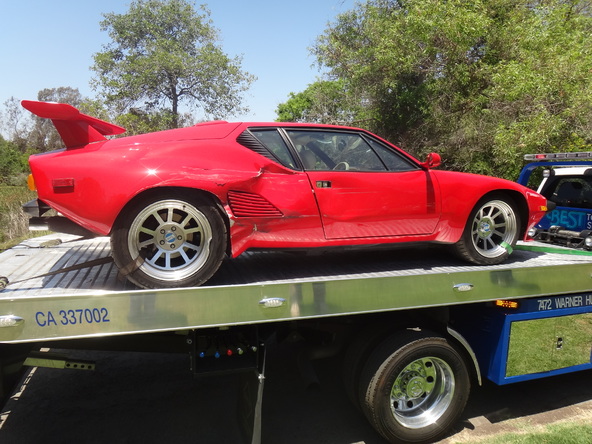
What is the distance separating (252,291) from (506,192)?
7.74 ft

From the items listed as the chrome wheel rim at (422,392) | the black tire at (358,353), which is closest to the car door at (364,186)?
the black tire at (358,353)

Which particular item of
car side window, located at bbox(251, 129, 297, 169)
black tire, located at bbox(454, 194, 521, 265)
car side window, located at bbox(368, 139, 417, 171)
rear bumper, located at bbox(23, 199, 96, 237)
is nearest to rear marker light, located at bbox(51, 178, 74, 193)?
rear bumper, located at bbox(23, 199, 96, 237)

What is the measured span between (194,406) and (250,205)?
6.67 ft

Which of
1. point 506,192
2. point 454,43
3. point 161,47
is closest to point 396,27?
point 454,43

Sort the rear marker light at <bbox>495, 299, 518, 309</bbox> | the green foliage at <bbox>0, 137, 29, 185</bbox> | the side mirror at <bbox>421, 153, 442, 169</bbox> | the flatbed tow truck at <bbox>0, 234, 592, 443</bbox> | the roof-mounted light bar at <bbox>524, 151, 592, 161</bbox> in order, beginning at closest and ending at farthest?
the flatbed tow truck at <bbox>0, 234, 592, 443</bbox>
the side mirror at <bbox>421, 153, 442, 169</bbox>
the rear marker light at <bbox>495, 299, 518, 309</bbox>
the roof-mounted light bar at <bbox>524, 151, 592, 161</bbox>
the green foliage at <bbox>0, 137, 29, 185</bbox>

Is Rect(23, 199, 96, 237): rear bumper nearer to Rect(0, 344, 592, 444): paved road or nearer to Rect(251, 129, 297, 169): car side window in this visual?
Rect(251, 129, 297, 169): car side window

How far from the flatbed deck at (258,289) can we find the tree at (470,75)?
21.9ft

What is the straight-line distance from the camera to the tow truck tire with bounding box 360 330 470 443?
3158 millimetres

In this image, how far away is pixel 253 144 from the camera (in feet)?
10.2

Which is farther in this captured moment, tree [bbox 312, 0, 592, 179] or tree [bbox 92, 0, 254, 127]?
tree [bbox 92, 0, 254, 127]

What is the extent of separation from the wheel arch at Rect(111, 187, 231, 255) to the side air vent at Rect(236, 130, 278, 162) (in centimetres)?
47

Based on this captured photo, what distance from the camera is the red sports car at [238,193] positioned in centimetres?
271

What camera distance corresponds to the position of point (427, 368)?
3.37 meters

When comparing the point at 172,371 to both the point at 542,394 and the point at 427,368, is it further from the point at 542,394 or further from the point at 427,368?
the point at 542,394
